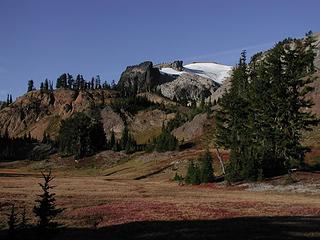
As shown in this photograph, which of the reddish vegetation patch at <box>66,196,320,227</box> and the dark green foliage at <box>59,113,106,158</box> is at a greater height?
the dark green foliage at <box>59,113,106,158</box>

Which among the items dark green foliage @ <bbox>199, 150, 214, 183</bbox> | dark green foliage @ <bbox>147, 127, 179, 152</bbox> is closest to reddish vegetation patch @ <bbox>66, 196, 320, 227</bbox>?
dark green foliage @ <bbox>199, 150, 214, 183</bbox>

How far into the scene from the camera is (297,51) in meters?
72.9

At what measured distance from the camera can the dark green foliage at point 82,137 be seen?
18050cm

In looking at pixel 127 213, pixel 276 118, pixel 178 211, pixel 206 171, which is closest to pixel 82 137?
pixel 206 171

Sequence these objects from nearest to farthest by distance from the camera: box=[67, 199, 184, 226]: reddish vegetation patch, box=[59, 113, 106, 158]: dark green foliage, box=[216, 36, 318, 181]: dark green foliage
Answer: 1. box=[67, 199, 184, 226]: reddish vegetation patch
2. box=[216, 36, 318, 181]: dark green foliage
3. box=[59, 113, 106, 158]: dark green foliage

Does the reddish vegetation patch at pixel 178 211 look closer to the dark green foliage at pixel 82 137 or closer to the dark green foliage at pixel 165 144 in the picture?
the dark green foliage at pixel 165 144

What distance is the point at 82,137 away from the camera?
180375 millimetres

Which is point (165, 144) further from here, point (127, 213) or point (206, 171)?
point (127, 213)

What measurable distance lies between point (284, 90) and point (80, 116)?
398 ft

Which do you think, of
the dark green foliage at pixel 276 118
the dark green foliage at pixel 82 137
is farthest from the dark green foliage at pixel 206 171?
the dark green foliage at pixel 82 137

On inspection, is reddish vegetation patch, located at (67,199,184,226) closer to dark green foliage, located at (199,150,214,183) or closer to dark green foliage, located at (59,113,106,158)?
dark green foliage, located at (199,150,214,183)

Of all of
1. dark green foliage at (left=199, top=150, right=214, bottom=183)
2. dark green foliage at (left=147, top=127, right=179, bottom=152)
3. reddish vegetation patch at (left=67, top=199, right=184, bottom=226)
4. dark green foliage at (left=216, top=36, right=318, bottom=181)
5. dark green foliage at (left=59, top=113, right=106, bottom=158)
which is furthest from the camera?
dark green foliage at (left=59, top=113, right=106, bottom=158)

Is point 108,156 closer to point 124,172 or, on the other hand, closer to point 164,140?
point 164,140

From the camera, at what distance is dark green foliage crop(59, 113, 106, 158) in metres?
180
